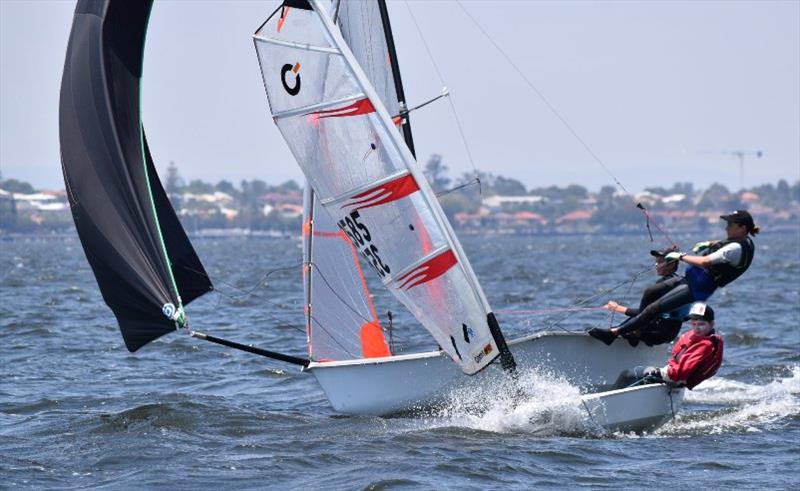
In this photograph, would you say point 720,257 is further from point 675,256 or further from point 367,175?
point 367,175

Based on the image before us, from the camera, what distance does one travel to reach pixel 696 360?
34.4ft

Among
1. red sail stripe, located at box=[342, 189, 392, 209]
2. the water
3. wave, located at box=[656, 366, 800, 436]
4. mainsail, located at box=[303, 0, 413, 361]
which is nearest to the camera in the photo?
the water

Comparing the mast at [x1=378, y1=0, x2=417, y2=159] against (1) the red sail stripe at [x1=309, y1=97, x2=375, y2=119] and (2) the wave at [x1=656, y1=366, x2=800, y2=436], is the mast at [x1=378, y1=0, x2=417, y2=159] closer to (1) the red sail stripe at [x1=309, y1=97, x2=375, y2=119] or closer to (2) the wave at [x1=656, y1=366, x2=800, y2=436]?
(1) the red sail stripe at [x1=309, y1=97, x2=375, y2=119]

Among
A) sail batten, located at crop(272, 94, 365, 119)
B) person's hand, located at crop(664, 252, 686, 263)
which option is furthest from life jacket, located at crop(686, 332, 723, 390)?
sail batten, located at crop(272, 94, 365, 119)

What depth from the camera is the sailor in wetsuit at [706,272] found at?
10.6m

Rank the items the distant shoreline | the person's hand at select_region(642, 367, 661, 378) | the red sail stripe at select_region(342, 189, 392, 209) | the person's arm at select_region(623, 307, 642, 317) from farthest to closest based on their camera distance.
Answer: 1. the distant shoreline
2. the person's arm at select_region(623, 307, 642, 317)
3. the person's hand at select_region(642, 367, 661, 378)
4. the red sail stripe at select_region(342, 189, 392, 209)

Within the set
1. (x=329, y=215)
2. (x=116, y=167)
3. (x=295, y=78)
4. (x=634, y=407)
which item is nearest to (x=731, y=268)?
(x=634, y=407)

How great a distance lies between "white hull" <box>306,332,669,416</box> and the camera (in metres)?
10.7

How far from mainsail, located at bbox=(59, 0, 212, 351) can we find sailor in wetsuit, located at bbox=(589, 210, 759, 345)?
347cm

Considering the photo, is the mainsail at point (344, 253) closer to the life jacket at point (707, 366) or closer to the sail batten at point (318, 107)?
the sail batten at point (318, 107)

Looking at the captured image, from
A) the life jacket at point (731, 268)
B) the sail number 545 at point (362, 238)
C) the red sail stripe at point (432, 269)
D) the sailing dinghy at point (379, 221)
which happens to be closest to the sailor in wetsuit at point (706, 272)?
the life jacket at point (731, 268)

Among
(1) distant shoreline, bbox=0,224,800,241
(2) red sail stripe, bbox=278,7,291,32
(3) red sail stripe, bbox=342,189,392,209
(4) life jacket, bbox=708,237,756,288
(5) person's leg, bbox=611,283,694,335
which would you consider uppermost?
(2) red sail stripe, bbox=278,7,291,32

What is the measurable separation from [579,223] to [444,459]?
159 meters

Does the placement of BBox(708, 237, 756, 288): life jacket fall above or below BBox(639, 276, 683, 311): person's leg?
above
